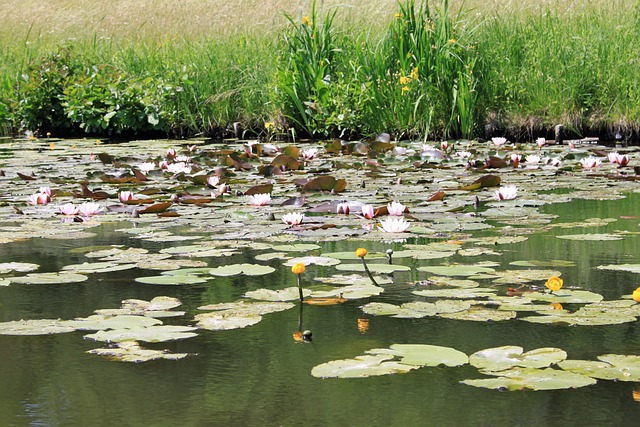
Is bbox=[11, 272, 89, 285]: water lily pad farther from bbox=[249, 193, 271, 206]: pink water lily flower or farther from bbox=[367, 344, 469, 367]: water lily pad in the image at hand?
bbox=[249, 193, 271, 206]: pink water lily flower

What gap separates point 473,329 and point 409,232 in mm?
1092

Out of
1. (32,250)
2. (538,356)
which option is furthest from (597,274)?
(32,250)

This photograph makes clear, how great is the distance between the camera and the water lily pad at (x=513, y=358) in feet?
4.74

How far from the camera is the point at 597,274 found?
→ 2.15 meters

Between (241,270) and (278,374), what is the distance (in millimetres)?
806

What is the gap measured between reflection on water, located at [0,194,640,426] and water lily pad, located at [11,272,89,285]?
0.03 metres

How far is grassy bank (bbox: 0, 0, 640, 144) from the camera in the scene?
6.52 m

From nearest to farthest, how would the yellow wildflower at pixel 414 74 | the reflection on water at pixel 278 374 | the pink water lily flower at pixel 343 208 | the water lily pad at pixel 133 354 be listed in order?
the reflection on water at pixel 278 374, the water lily pad at pixel 133 354, the pink water lily flower at pixel 343 208, the yellow wildflower at pixel 414 74

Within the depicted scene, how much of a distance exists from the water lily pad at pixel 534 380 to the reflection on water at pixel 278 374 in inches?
0.5

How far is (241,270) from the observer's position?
223 cm

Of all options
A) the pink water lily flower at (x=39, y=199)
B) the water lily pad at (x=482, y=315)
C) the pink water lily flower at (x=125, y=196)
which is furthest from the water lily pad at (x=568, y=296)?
the pink water lily flower at (x=39, y=199)

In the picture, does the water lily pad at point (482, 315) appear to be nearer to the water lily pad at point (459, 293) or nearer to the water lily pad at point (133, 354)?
the water lily pad at point (459, 293)

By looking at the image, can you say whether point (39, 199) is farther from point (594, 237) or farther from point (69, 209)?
point (594, 237)

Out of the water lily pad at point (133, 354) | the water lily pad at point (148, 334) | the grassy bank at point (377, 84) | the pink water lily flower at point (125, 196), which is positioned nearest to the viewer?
the water lily pad at point (133, 354)
